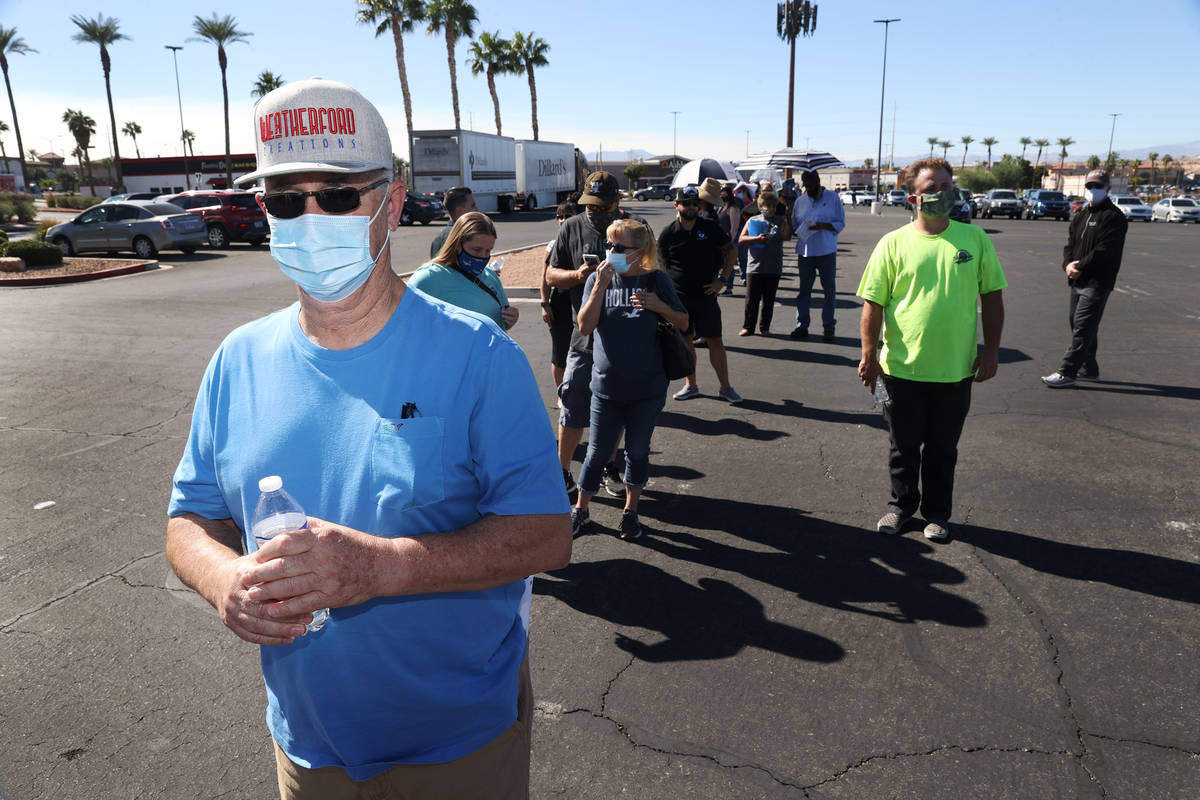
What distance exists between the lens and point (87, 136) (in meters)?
81.4

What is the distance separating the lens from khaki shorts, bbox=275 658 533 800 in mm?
1573

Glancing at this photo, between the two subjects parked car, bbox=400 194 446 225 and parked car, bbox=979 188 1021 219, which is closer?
parked car, bbox=400 194 446 225

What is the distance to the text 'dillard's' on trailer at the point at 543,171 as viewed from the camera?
143ft

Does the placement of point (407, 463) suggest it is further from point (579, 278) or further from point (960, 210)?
point (960, 210)

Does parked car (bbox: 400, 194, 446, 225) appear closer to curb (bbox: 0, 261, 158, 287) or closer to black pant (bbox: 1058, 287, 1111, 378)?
curb (bbox: 0, 261, 158, 287)

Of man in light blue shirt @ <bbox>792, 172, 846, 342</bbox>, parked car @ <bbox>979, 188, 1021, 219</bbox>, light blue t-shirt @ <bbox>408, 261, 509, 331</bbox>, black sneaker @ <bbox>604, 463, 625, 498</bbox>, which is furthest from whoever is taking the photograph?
parked car @ <bbox>979, 188, 1021, 219</bbox>

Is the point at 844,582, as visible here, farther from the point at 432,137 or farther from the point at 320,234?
the point at 432,137

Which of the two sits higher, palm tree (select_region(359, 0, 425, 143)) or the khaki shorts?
palm tree (select_region(359, 0, 425, 143))

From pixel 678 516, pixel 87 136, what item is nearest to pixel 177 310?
pixel 678 516

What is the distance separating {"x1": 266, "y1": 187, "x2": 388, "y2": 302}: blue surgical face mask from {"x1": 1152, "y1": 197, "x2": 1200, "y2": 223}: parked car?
48.0m

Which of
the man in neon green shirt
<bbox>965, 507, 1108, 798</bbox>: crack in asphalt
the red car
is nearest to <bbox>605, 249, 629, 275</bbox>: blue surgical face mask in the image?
the man in neon green shirt

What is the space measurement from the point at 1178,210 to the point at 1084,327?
40520 mm

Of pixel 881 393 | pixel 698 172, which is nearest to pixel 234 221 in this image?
pixel 698 172

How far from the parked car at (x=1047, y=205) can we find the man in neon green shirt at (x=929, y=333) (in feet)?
137
